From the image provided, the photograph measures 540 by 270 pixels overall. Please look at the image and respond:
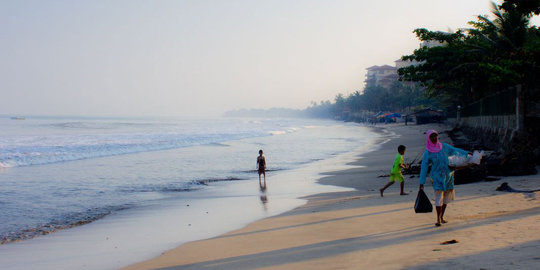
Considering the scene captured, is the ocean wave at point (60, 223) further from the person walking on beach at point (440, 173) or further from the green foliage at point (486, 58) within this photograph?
the green foliage at point (486, 58)

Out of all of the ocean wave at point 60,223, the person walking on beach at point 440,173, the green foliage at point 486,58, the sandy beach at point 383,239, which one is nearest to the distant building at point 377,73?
the green foliage at point 486,58

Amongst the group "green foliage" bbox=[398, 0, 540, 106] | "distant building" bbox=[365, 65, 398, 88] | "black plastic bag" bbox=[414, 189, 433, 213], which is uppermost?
"distant building" bbox=[365, 65, 398, 88]

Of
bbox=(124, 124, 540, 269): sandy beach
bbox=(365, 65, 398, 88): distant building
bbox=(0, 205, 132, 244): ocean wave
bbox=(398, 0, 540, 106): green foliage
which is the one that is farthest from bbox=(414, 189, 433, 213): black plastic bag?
bbox=(365, 65, 398, 88): distant building

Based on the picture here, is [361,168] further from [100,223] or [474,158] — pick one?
[100,223]

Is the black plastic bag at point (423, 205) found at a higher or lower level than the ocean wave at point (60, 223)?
higher

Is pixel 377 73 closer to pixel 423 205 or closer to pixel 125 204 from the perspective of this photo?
pixel 125 204

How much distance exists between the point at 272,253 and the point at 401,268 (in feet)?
6.43

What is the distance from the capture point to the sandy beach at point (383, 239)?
5.51m

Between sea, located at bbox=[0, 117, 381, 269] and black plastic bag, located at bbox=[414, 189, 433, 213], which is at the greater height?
black plastic bag, located at bbox=[414, 189, 433, 213]

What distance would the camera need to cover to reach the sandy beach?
5.51 meters

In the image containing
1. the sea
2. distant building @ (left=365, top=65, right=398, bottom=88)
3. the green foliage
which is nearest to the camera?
the sea

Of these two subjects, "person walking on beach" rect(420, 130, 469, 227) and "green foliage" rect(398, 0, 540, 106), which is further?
"green foliage" rect(398, 0, 540, 106)

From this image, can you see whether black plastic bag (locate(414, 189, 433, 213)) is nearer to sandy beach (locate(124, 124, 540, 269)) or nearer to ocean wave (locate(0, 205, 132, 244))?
sandy beach (locate(124, 124, 540, 269))

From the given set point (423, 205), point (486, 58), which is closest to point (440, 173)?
point (423, 205)
